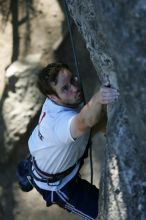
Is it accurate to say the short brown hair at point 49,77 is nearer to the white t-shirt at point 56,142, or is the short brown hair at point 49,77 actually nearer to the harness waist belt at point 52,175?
the white t-shirt at point 56,142

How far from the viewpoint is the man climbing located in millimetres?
1780

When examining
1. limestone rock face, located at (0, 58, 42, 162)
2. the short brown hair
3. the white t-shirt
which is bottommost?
limestone rock face, located at (0, 58, 42, 162)

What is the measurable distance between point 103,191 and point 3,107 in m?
1.80

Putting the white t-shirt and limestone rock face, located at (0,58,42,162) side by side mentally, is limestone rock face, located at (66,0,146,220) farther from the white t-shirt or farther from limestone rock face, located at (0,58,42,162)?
limestone rock face, located at (0,58,42,162)

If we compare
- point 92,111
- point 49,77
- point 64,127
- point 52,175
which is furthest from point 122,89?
point 52,175

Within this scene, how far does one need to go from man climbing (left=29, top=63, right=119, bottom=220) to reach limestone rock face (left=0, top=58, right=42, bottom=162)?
124 cm

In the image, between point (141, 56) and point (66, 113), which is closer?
point (141, 56)

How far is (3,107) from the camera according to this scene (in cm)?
338

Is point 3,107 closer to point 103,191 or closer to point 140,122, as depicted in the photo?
point 103,191

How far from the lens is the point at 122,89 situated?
56.1 inches

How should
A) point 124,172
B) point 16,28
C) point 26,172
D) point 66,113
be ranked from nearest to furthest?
1. point 124,172
2. point 66,113
3. point 26,172
4. point 16,28

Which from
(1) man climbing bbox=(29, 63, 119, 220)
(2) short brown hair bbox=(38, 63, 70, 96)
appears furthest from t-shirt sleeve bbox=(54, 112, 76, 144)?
(2) short brown hair bbox=(38, 63, 70, 96)

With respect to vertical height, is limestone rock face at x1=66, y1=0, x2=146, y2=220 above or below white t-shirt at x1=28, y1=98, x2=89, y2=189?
above

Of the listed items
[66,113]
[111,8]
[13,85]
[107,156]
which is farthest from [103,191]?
[13,85]
